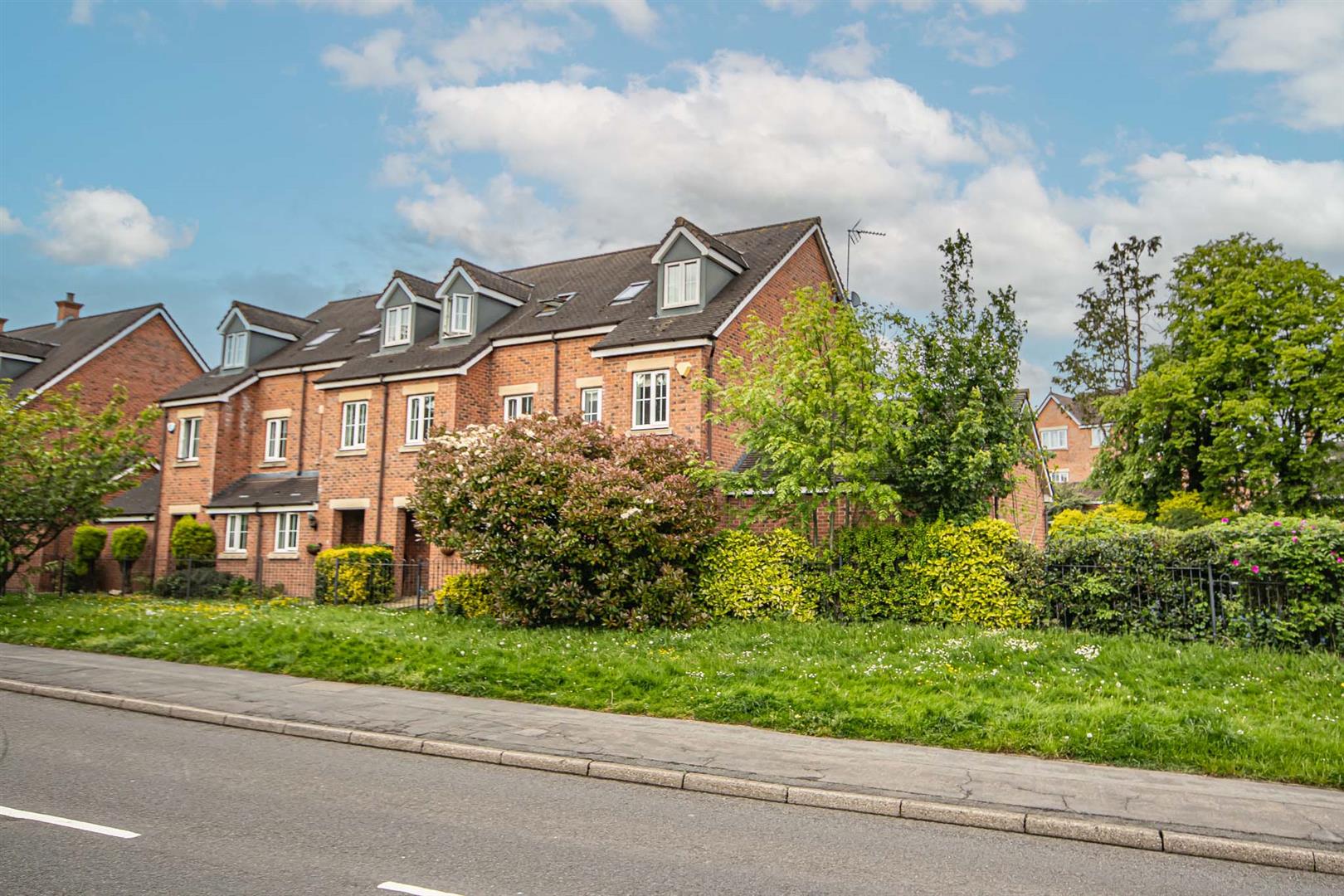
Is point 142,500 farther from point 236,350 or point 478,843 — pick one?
point 478,843

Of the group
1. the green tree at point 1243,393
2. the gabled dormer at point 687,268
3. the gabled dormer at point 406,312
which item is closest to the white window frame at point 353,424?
the gabled dormer at point 406,312

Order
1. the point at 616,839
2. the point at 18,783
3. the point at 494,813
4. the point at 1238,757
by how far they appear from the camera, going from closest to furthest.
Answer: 1. the point at 616,839
2. the point at 494,813
3. the point at 18,783
4. the point at 1238,757

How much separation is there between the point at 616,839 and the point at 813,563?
10.6 metres

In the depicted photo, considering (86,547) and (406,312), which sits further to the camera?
(86,547)

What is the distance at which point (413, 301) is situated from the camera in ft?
96.8

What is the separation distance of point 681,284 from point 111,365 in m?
26.0

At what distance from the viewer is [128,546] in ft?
105

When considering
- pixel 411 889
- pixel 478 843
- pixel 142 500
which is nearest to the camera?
pixel 411 889

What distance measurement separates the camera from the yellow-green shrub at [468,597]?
18.8m

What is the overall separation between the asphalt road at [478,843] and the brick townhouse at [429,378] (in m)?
14.3

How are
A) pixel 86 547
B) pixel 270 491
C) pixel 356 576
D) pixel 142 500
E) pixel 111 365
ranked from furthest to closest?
pixel 111 365, pixel 142 500, pixel 86 547, pixel 270 491, pixel 356 576

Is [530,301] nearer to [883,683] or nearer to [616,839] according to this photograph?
[883,683]

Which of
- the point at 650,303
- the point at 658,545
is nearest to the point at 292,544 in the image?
the point at 650,303

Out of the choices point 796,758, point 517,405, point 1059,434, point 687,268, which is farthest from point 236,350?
point 1059,434
